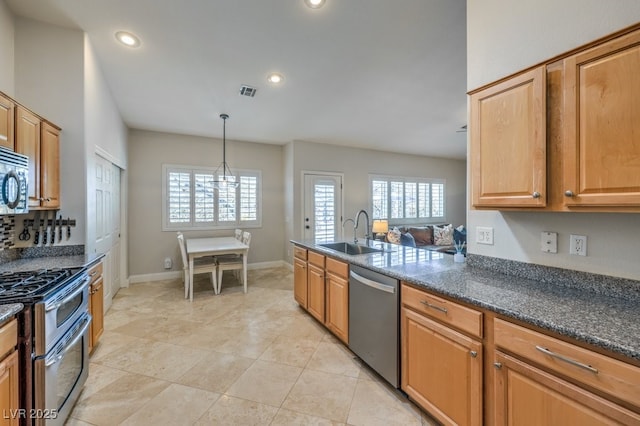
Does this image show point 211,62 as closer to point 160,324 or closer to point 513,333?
point 160,324

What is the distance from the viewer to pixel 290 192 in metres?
5.58

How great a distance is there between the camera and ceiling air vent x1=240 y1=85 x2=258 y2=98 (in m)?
3.31

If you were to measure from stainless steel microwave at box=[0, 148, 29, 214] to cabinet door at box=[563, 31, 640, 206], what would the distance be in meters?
3.25

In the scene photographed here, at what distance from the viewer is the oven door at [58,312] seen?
142cm

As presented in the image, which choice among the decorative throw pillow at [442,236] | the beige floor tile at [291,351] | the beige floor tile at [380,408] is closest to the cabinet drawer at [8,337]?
the beige floor tile at [291,351]

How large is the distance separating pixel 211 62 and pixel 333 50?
4.17 feet

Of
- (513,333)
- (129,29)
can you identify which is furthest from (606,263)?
(129,29)

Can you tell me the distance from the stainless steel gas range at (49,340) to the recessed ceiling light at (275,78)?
8.45 ft

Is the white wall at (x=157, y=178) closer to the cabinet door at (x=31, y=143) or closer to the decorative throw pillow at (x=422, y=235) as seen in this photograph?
the cabinet door at (x=31, y=143)

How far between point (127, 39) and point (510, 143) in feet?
10.6

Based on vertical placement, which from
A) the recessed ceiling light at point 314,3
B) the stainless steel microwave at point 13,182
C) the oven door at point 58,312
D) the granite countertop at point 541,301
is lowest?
the oven door at point 58,312

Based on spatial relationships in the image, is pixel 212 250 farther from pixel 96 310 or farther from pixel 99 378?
pixel 99 378

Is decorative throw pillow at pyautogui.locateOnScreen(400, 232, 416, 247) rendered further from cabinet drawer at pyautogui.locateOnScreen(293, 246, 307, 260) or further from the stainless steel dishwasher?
the stainless steel dishwasher

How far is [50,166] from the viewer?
2297 mm
